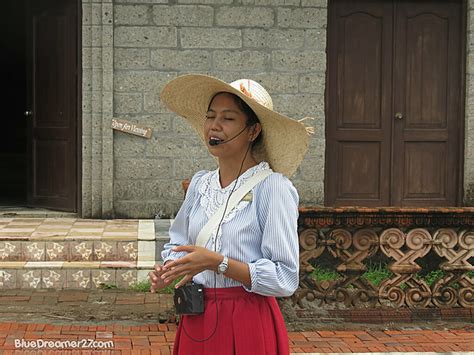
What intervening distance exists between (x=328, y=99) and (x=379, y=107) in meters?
0.60

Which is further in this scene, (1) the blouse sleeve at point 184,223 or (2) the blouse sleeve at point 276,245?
(1) the blouse sleeve at point 184,223

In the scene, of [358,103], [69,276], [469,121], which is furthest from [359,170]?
[69,276]

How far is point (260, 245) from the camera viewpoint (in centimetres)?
281

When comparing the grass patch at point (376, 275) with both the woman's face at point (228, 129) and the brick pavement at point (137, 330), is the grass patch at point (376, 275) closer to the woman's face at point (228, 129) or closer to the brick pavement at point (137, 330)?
the brick pavement at point (137, 330)

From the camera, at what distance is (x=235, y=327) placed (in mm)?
2805

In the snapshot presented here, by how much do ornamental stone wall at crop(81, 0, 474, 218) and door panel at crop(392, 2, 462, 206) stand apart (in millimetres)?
1006

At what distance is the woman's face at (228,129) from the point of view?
2.89 m

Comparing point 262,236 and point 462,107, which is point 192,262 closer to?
point 262,236

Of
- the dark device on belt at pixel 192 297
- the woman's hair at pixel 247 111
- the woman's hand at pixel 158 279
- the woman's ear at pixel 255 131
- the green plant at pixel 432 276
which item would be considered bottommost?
the green plant at pixel 432 276

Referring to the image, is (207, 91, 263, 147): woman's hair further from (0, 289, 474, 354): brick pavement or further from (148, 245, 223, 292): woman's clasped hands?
(0, 289, 474, 354): brick pavement

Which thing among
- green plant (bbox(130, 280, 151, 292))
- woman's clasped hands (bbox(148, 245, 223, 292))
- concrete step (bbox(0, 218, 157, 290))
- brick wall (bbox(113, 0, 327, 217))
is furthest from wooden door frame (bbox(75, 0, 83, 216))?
woman's clasped hands (bbox(148, 245, 223, 292))

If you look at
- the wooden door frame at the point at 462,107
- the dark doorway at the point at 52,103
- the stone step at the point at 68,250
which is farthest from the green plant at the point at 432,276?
the dark doorway at the point at 52,103

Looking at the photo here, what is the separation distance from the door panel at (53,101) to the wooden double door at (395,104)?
287 centimetres

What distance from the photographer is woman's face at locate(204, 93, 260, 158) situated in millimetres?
2893
